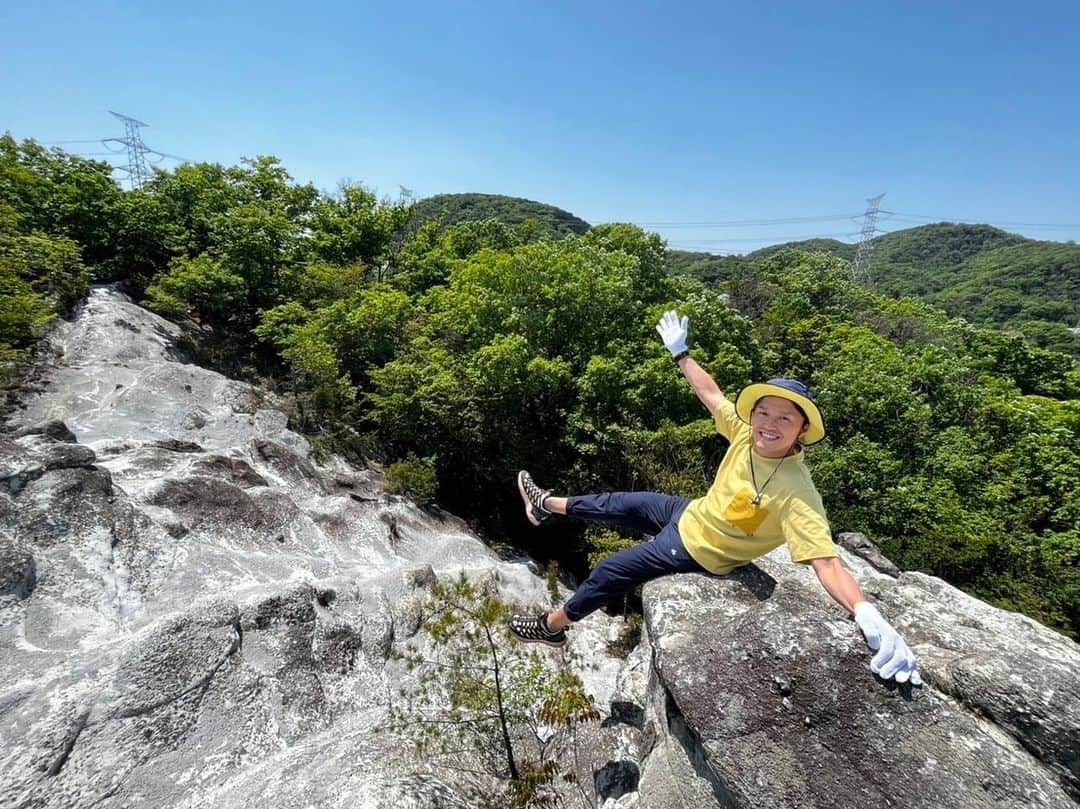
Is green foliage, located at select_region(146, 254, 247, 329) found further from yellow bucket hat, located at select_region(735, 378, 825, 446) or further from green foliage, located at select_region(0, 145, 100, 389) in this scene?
yellow bucket hat, located at select_region(735, 378, 825, 446)

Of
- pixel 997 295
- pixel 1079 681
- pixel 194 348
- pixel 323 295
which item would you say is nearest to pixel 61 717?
pixel 1079 681

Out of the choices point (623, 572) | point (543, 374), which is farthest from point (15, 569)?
point (543, 374)

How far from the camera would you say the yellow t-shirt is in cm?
390

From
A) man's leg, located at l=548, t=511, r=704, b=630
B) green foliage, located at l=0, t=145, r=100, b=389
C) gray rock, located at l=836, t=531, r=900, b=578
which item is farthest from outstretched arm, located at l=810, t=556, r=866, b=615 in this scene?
green foliage, located at l=0, t=145, r=100, b=389

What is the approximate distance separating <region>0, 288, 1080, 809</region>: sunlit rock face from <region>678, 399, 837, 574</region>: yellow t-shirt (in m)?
0.40

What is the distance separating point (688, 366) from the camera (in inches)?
221

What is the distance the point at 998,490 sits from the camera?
16625 mm

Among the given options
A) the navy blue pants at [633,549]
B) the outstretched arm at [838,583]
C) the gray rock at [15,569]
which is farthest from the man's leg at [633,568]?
the gray rock at [15,569]

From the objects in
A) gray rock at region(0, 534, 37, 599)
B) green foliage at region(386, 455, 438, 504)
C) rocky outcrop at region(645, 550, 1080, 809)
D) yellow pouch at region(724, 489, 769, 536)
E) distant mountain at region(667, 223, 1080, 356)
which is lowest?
green foliage at region(386, 455, 438, 504)

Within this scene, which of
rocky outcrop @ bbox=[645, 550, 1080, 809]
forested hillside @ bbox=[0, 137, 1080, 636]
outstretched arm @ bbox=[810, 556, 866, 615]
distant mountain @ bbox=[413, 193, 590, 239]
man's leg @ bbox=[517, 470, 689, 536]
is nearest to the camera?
rocky outcrop @ bbox=[645, 550, 1080, 809]

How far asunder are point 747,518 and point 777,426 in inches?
32.4

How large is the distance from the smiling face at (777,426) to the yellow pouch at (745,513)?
0.41m

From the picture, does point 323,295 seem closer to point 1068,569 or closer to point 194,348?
point 194,348

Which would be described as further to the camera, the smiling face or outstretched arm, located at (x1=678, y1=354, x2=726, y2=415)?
outstretched arm, located at (x1=678, y1=354, x2=726, y2=415)
